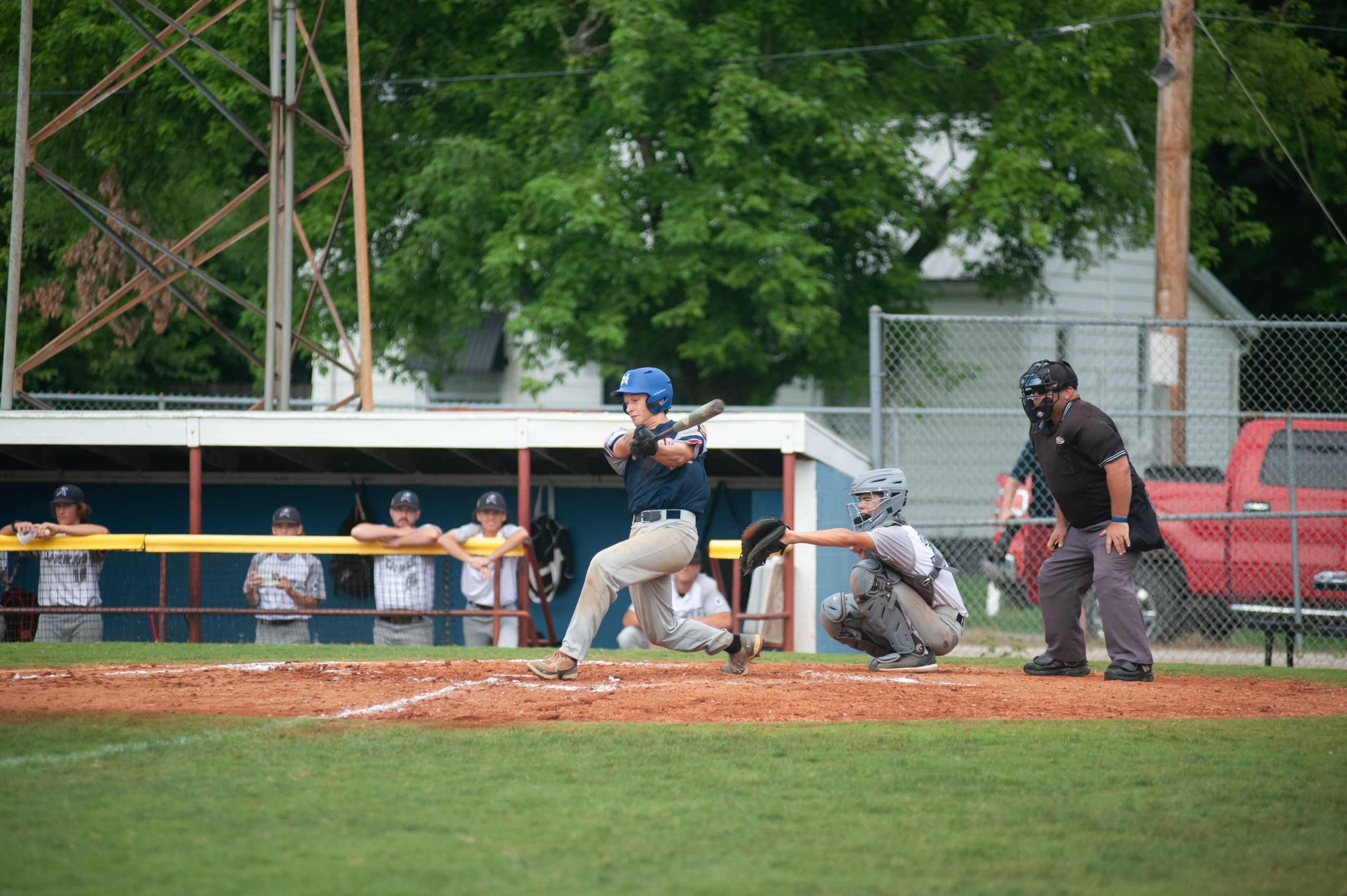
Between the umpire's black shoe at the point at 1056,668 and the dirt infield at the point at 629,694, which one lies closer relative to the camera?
the dirt infield at the point at 629,694

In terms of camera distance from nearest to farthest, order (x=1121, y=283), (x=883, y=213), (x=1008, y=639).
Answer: (x=1008, y=639) < (x=883, y=213) < (x=1121, y=283)

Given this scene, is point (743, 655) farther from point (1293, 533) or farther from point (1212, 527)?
point (1212, 527)

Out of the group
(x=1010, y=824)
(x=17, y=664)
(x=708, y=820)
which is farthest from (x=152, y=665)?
(x=1010, y=824)

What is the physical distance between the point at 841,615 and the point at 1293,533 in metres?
4.74

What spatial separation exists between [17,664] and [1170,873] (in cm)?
688

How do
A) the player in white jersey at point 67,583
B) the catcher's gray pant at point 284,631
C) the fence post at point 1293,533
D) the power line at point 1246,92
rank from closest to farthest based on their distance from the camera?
1. the fence post at point 1293,533
2. the player in white jersey at point 67,583
3. the catcher's gray pant at point 284,631
4. the power line at point 1246,92

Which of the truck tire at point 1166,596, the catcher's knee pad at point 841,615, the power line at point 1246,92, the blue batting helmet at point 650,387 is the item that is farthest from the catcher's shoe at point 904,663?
the power line at point 1246,92

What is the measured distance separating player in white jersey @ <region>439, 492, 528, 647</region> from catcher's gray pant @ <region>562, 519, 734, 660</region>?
10.9 ft

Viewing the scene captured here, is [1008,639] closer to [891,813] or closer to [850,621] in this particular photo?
[850,621]

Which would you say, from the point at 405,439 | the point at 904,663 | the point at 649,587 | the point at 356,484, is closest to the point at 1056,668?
the point at 904,663

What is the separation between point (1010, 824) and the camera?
4.41 metres

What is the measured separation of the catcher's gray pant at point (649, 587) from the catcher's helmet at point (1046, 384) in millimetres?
2060

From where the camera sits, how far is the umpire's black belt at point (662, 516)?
284 inches

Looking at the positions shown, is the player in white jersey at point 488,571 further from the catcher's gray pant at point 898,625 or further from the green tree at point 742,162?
the green tree at point 742,162
